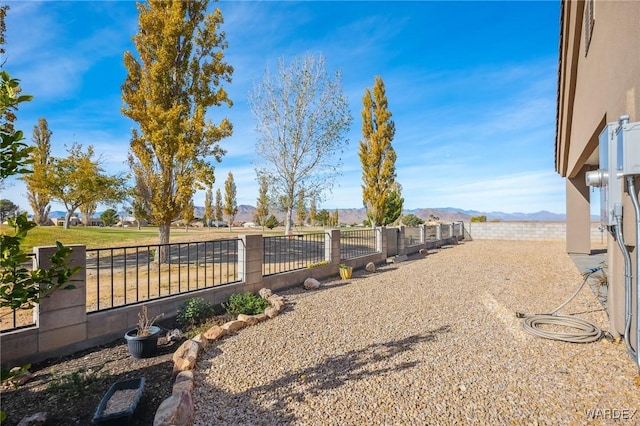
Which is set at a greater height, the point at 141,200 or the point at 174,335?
the point at 141,200

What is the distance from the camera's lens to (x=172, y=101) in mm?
10727

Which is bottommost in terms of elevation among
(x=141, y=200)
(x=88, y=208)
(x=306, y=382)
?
(x=306, y=382)

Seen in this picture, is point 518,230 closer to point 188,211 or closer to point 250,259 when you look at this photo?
point 188,211

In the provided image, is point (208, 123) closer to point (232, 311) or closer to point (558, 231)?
point (232, 311)

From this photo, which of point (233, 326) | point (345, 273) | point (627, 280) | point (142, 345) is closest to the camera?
point (627, 280)

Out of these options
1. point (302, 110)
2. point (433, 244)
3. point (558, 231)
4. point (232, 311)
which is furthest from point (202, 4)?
point (558, 231)

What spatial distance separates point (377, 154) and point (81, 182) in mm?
17458

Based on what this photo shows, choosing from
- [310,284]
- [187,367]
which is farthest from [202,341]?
[310,284]

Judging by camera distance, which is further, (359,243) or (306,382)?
(359,243)

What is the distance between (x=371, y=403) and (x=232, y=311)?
3553 millimetres

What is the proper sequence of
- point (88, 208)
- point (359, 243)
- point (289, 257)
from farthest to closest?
point (88, 208), point (359, 243), point (289, 257)

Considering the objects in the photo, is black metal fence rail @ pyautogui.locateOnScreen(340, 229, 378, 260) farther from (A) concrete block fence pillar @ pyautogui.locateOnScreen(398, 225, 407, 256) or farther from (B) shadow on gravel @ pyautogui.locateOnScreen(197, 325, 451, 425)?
(B) shadow on gravel @ pyautogui.locateOnScreen(197, 325, 451, 425)

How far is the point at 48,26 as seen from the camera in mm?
5238

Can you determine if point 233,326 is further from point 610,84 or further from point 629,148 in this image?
point 610,84
